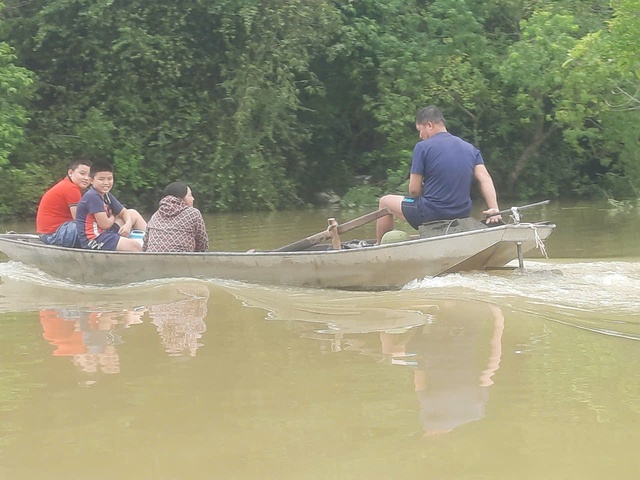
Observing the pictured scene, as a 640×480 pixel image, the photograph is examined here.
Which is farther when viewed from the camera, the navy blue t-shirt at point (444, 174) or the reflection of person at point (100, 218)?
the reflection of person at point (100, 218)

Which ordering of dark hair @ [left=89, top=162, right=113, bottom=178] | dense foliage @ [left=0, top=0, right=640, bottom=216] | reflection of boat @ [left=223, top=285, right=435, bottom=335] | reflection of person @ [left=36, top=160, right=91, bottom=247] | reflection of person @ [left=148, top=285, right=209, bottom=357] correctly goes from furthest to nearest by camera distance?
dense foliage @ [left=0, top=0, right=640, bottom=216] → reflection of person @ [left=36, top=160, right=91, bottom=247] → dark hair @ [left=89, top=162, right=113, bottom=178] → reflection of boat @ [left=223, top=285, right=435, bottom=335] → reflection of person @ [left=148, top=285, right=209, bottom=357]

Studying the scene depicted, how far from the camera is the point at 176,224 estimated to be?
8.38m

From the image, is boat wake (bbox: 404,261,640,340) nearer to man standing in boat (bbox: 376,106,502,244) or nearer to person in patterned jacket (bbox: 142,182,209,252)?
man standing in boat (bbox: 376,106,502,244)

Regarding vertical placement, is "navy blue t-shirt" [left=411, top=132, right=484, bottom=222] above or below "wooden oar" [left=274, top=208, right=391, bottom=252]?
above

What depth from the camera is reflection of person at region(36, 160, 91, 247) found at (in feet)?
30.2

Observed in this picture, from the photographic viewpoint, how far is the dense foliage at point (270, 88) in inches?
712

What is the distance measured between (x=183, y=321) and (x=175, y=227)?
2135 millimetres

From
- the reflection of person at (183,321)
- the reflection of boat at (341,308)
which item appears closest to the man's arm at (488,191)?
the reflection of boat at (341,308)

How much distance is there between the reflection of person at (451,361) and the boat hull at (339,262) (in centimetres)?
87

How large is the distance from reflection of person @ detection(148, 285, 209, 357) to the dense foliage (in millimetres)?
10299

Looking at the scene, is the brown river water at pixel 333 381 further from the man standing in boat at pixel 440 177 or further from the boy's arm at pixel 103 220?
the boy's arm at pixel 103 220

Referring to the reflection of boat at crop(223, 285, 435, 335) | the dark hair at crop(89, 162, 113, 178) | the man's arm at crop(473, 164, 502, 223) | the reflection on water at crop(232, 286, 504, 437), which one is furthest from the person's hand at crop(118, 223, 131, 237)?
the man's arm at crop(473, 164, 502, 223)

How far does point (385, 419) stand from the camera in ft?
12.6

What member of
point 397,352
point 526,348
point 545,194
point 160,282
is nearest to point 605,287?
point 526,348
